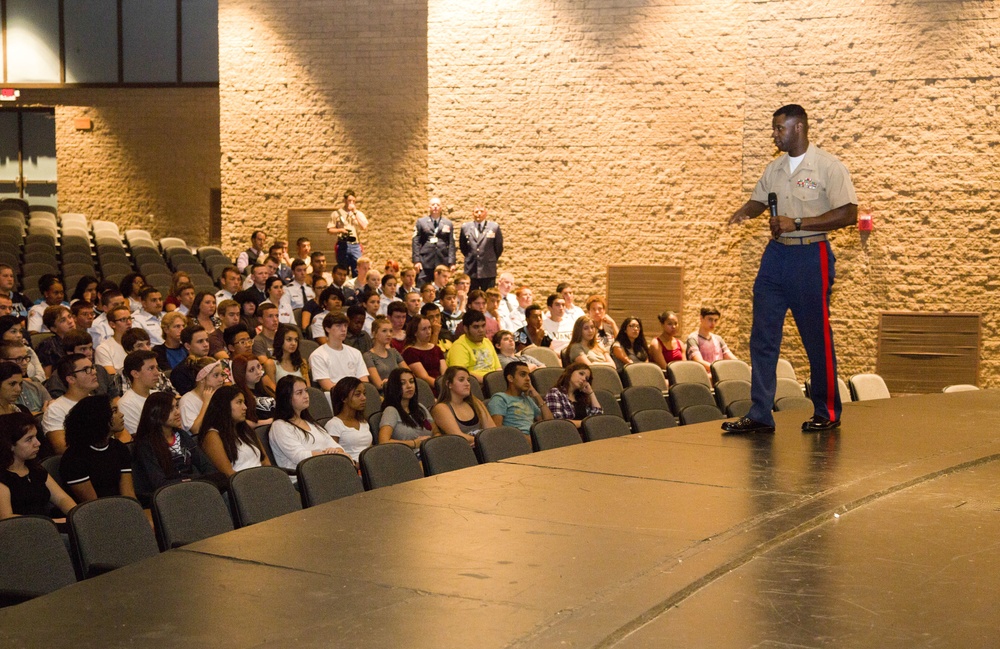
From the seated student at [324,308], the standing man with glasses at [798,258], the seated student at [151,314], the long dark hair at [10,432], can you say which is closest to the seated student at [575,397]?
the seated student at [324,308]

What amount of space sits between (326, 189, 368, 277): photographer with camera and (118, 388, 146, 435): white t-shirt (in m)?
6.47

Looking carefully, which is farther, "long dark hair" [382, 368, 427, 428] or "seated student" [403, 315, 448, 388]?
"seated student" [403, 315, 448, 388]

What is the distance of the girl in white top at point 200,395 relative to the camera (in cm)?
550

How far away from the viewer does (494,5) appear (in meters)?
11.7

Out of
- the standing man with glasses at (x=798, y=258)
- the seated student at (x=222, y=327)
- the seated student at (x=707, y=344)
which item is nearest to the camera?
the standing man with glasses at (x=798, y=258)

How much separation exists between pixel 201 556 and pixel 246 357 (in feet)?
12.1

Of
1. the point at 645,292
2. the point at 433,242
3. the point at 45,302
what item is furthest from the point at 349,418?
the point at 645,292

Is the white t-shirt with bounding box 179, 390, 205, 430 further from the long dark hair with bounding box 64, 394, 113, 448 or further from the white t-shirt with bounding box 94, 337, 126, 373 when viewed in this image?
the white t-shirt with bounding box 94, 337, 126, 373

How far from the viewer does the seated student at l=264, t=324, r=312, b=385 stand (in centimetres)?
671

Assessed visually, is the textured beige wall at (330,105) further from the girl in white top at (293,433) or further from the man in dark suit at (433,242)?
the girl in white top at (293,433)

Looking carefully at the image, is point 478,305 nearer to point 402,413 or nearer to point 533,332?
point 533,332

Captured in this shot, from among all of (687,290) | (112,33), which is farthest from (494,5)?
(112,33)

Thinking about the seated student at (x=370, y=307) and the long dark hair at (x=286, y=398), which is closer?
the long dark hair at (x=286, y=398)

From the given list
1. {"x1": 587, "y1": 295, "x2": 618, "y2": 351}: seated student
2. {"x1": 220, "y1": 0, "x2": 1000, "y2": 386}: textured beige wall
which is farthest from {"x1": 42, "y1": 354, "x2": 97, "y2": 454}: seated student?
{"x1": 220, "y1": 0, "x2": 1000, "y2": 386}: textured beige wall
